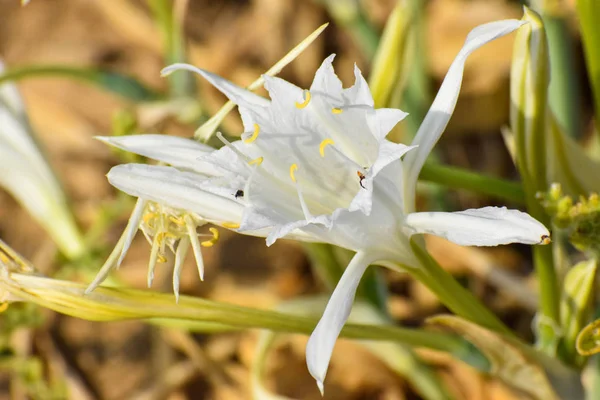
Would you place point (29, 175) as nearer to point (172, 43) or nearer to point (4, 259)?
point (172, 43)

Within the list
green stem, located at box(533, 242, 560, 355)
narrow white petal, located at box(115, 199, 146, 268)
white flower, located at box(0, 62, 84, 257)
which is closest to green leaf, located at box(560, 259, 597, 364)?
green stem, located at box(533, 242, 560, 355)

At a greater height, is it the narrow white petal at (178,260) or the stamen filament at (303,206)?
the stamen filament at (303,206)

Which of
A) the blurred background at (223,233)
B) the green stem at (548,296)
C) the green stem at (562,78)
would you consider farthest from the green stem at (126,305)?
the green stem at (562,78)

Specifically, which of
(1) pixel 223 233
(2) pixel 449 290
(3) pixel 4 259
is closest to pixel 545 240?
(2) pixel 449 290

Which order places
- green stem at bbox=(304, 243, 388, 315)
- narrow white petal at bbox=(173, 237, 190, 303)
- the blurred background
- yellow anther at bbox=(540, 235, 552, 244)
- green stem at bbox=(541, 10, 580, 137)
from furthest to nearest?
the blurred background
green stem at bbox=(541, 10, 580, 137)
green stem at bbox=(304, 243, 388, 315)
narrow white petal at bbox=(173, 237, 190, 303)
yellow anther at bbox=(540, 235, 552, 244)

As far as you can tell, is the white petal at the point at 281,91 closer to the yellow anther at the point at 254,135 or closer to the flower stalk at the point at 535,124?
the yellow anther at the point at 254,135

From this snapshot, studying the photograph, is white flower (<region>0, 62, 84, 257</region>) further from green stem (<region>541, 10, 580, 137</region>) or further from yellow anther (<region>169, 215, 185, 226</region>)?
green stem (<region>541, 10, 580, 137</region>)
